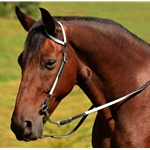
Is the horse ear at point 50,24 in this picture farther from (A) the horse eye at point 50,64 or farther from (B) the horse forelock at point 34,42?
(A) the horse eye at point 50,64

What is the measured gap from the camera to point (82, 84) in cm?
385

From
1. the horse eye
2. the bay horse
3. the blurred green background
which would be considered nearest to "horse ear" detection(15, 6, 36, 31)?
the bay horse

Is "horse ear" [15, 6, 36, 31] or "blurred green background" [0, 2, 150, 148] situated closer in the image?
"horse ear" [15, 6, 36, 31]

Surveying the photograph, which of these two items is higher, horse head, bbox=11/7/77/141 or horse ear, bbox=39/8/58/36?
horse ear, bbox=39/8/58/36

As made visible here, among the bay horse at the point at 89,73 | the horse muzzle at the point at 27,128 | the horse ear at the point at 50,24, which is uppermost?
the horse ear at the point at 50,24

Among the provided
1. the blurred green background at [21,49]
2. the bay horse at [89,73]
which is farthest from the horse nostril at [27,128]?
the blurred green background at [21,49]

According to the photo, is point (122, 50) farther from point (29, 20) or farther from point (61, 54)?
point (29, 20)

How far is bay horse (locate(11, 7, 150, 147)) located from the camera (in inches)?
138

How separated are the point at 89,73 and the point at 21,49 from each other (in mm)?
19933

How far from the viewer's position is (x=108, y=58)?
3850mm

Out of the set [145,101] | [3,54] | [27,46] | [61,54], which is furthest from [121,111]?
[3,54]

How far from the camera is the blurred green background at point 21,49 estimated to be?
29.5 feet

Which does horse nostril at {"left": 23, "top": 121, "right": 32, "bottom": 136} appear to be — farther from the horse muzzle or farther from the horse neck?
the horse neck

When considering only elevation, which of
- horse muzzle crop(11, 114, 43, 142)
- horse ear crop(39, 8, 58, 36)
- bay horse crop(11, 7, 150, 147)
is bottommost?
horse muzzle crop(11, 114, 43, 142)
